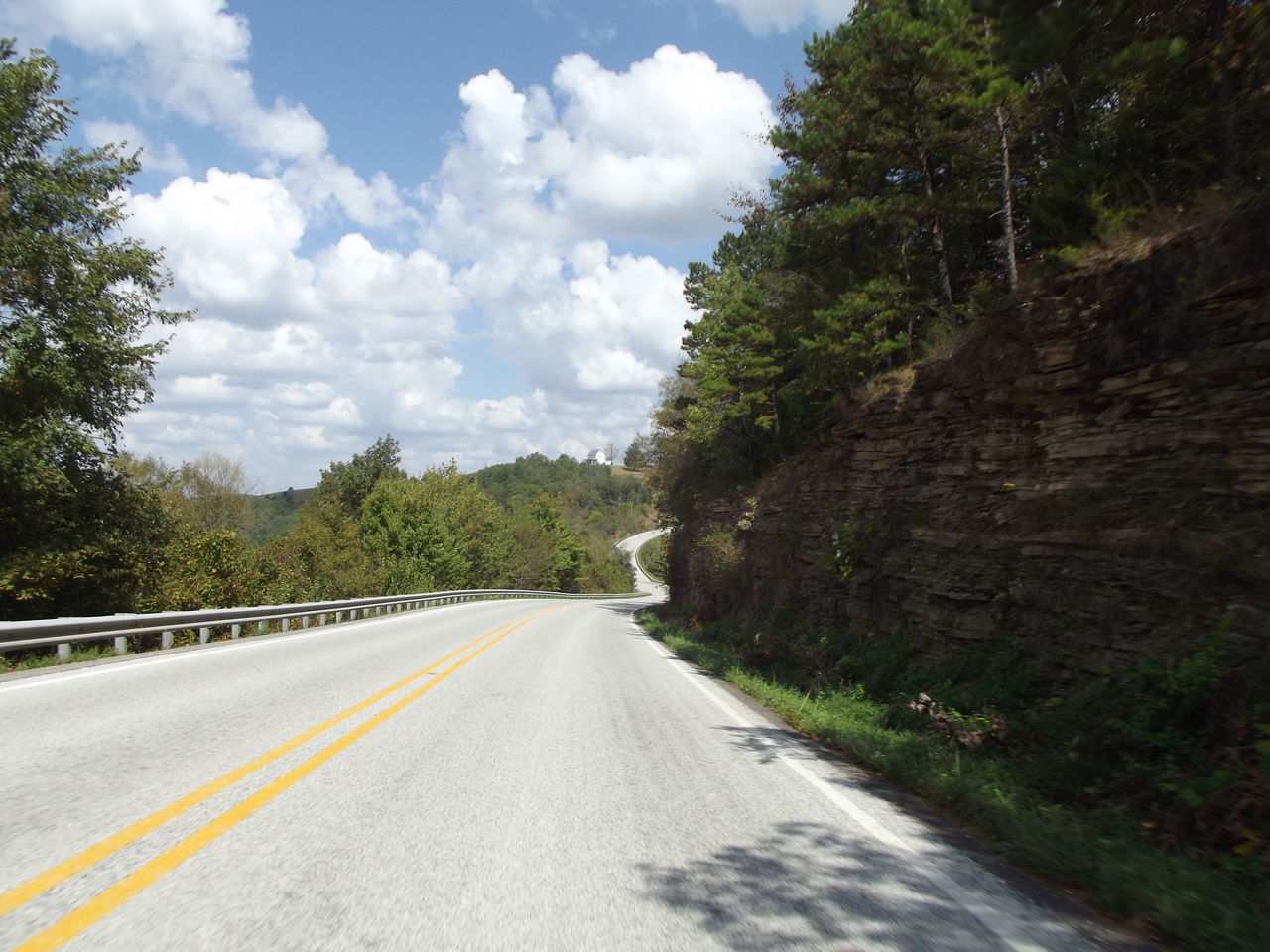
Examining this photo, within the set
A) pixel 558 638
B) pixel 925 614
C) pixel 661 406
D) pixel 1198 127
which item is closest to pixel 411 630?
pixel 558 638

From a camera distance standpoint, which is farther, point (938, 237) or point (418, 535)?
point (418, 535)

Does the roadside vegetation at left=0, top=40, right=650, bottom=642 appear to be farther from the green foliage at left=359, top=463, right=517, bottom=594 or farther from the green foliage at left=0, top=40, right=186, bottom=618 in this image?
the green foliage at left=359, top=463, right=517, bottom=594

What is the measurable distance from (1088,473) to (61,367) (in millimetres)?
17960

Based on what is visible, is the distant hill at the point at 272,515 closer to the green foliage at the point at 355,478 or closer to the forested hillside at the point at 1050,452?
the green foliage at the point at 355,478

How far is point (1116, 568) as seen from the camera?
7.24 m

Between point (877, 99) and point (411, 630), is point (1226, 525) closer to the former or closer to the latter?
point (877, 99)

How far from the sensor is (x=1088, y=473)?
8.38 meters

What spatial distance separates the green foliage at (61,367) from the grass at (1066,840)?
15.5 metres

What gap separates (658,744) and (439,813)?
2816 mm

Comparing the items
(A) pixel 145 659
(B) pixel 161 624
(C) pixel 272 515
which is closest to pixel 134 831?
(A) pixel 145 659

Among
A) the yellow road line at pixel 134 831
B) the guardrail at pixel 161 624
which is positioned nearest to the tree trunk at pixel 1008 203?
the yellow road line at pixel 134 831

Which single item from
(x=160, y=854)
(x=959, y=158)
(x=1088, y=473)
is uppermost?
(x=959, y=158)

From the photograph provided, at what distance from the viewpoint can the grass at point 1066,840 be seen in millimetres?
3512

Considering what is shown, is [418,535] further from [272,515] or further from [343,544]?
[272,515]
